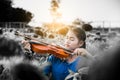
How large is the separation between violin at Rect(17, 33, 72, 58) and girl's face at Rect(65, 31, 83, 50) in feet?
0.06

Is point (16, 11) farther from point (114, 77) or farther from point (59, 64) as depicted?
point (114, 77)

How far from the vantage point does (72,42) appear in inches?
34.9

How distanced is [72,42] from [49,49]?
68 mm

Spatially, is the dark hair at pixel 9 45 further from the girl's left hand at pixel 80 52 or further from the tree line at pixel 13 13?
the girl's left hand at pixel 80 52

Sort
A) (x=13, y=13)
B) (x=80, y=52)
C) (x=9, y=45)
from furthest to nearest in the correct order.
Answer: (x=13, y=13) → (x=9, y=45) → (x=80, y=52)

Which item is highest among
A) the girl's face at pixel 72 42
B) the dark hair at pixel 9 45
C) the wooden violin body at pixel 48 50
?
the girl's face at pixel 72 42

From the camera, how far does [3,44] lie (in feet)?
4.67

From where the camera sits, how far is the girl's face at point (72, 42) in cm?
87

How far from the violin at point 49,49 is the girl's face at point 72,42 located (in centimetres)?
2

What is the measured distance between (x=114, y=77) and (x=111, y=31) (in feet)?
3.26

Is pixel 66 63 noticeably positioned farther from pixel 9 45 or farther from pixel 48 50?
pixel 9 45

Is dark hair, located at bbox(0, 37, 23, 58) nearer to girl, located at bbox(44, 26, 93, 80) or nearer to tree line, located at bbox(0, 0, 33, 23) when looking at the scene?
tree line, located at bbox(0, 0, 33, 23)

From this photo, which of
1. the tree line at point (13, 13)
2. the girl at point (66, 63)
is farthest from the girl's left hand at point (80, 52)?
the tree line at point (13, 13)

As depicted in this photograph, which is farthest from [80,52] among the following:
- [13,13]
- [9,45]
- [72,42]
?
[13,13]
